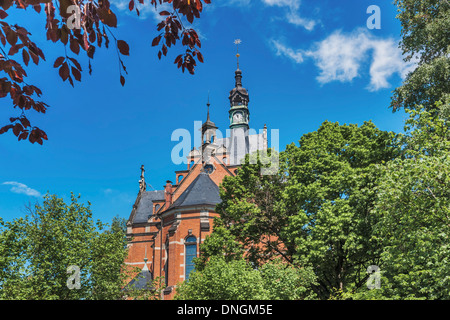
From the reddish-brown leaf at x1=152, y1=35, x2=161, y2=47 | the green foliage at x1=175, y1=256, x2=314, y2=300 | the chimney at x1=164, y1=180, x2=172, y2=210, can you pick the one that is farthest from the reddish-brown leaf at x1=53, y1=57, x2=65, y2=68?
the chimney at x1=164, y1=180, x2=172, y2=210

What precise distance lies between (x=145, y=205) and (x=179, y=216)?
1938 centimetres

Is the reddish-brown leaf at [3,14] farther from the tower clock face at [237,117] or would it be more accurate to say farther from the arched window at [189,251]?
the tower clock face at [237,117]

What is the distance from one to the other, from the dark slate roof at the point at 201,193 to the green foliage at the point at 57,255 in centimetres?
1299

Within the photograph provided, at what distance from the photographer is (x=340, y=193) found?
2423 cm

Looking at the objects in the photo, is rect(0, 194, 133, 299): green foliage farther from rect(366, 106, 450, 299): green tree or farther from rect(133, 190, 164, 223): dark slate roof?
rect(133, 190, 164, 223): dark slate roof

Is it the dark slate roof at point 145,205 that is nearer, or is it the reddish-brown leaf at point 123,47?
the reddish-brown leaf at point 123,47

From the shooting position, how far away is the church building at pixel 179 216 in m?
42.1

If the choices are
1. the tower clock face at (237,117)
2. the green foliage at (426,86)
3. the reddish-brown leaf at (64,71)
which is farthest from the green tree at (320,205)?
the tower clock face at (237,117)

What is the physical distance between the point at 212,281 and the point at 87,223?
41.5 feet

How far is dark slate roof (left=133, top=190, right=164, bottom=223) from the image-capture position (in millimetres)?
59537

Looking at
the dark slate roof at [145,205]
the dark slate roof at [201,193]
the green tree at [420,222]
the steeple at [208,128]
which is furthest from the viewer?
the steeple at [208,128]

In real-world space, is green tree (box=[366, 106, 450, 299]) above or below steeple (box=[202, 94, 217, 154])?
below

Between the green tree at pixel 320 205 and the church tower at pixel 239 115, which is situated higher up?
the church tower at pixel 239 115
